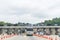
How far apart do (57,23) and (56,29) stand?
24.1 feet

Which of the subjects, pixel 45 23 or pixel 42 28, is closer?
pixel 42 28

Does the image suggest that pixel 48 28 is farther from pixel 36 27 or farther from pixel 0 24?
pixel 0 24

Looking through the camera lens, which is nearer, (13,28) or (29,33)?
(29,33)

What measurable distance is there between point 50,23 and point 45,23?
598 centimetres

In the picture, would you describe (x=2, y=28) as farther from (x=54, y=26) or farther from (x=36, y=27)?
(x=54, y=26)

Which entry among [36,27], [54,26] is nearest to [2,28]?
[36,27]

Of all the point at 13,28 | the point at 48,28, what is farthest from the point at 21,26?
the point at 48,28

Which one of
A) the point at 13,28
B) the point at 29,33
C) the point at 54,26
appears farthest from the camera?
the point at 13,28

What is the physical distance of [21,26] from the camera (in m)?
148

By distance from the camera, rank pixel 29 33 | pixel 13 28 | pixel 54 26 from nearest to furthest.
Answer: pixel 29 33, pixel 54 26, pixel 13 28

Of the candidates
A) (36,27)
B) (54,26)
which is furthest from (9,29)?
(54,26)

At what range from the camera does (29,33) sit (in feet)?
233

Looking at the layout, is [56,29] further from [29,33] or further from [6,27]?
[29,33]

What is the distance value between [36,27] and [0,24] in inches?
1022
